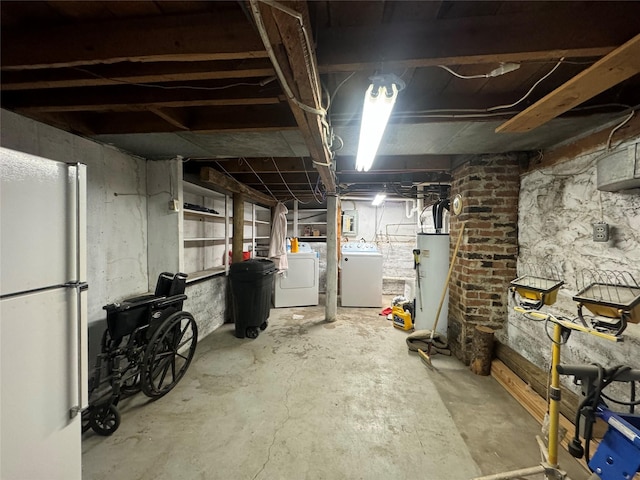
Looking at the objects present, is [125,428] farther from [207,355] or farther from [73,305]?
[73,305]

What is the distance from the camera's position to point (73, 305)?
1085 millimetres

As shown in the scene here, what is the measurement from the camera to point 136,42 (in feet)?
3.65

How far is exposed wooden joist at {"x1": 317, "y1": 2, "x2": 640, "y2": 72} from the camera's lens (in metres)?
1.04

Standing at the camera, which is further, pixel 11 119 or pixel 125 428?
pixel 125 428

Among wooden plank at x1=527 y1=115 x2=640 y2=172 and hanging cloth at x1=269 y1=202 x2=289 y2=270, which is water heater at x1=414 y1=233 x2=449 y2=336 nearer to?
wooden plank at x1=527 y1=115 x2=640 y2=172

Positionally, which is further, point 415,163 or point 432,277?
point 432,277

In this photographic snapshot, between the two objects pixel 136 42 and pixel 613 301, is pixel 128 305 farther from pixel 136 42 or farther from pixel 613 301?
pixel 613 301

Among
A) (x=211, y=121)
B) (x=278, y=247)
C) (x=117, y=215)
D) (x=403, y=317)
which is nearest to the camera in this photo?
(x=211, y=121)

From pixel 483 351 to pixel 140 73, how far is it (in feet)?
11.4

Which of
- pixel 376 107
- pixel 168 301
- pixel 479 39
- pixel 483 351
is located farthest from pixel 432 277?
pixel 168 301

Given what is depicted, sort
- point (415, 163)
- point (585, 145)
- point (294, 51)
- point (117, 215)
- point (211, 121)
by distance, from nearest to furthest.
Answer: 1. point (294, 51)
2. point (585, 145)
3. point (211, 121)
4. point (117, 215)
5. point (415, 163)

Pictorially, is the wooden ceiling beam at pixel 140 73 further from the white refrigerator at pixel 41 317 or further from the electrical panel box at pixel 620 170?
the electrical panel box at pixel 620 170

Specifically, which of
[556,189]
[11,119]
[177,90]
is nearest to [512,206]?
[556,189]

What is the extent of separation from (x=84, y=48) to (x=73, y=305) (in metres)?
1.16
